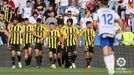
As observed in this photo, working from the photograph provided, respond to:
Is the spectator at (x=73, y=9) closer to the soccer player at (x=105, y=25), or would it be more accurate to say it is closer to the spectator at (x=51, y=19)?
the spectator at (x=51, y=19)

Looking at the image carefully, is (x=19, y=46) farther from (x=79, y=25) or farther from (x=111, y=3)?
(x=111, y=3)

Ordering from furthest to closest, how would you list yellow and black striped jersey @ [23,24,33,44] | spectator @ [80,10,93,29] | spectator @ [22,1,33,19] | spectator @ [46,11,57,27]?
spectator @ [22,1,33,19] → spectator @ [80,10,93,29] → spectator @ [46,11,57,27] → yellow and black striped jersey @ [23,24,33,44]

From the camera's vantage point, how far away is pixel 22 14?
28.5 metres

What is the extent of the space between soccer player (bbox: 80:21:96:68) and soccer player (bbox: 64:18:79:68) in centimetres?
40

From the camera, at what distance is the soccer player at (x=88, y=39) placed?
2486 cm

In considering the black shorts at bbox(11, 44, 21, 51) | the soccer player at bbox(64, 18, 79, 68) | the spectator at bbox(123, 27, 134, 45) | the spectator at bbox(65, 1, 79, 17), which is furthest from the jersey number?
the spectator at bbox(65, 1, 79, 17)

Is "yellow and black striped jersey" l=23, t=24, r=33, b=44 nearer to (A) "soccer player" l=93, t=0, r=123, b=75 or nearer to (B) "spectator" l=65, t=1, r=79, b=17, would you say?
(B) "spectator" l=65, t=1, r=79, b=17

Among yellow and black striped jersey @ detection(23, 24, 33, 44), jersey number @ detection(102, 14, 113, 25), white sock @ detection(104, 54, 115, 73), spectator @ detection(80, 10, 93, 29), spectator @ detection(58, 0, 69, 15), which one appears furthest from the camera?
spectator @ detection(58, 0, 69, 15)

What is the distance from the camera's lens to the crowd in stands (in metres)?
27.2

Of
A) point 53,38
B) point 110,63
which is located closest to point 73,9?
point 53,38

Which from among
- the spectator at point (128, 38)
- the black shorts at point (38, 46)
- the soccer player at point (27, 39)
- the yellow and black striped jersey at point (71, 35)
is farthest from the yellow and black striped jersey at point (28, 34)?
the spectator at point (128, 38)

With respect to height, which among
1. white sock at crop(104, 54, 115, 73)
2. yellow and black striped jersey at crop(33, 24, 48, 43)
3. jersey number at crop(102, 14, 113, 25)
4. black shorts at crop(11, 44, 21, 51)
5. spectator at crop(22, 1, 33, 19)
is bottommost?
white sock at crop(104, 54, 115, 73)

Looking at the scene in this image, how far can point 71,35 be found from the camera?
82.1 ft

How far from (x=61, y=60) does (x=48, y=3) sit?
497 centimetres
